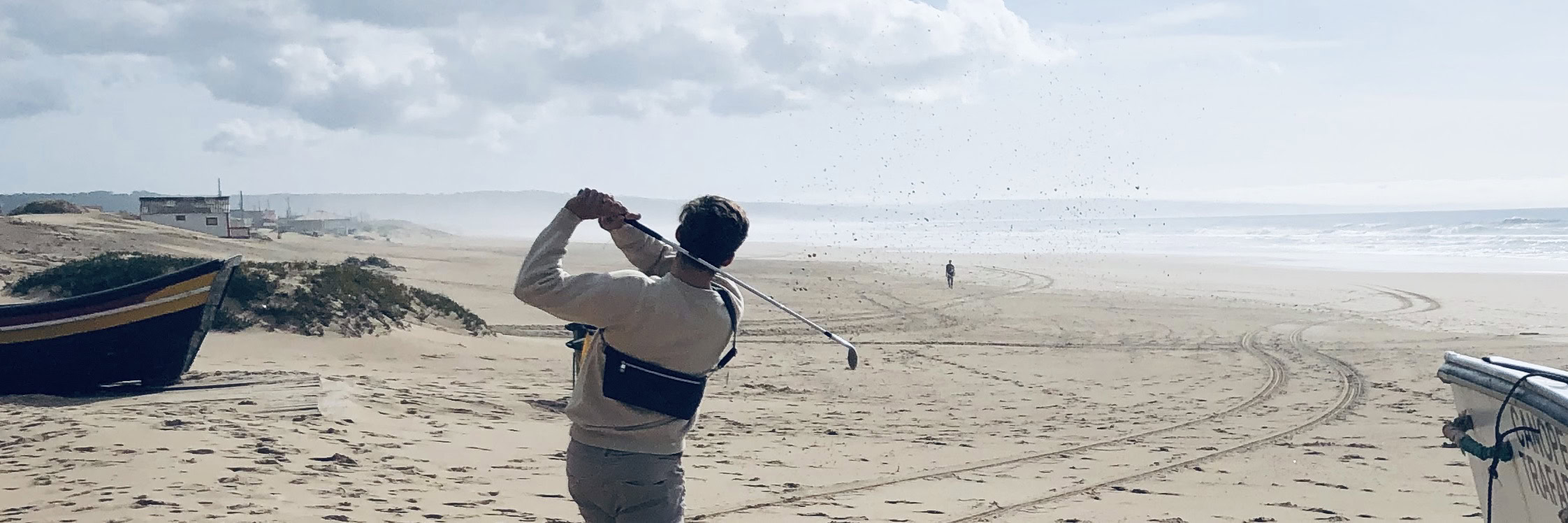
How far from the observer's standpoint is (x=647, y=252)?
3.31m

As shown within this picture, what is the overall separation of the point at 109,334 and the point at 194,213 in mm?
44812

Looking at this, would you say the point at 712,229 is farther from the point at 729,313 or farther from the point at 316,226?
the point at 316,226

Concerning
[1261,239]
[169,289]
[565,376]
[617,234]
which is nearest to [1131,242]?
[1261,239]

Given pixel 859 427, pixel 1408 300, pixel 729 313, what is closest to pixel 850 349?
pixel 729 313

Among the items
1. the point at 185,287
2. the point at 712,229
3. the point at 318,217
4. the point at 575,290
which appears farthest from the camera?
the point at 318,217

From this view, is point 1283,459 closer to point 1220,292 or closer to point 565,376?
point 565,376

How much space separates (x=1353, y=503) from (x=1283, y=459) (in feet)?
5.31

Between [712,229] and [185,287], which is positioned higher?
[712,229]

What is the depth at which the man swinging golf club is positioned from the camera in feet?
9.66

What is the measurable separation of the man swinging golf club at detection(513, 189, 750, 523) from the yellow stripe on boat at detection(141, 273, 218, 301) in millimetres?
7540

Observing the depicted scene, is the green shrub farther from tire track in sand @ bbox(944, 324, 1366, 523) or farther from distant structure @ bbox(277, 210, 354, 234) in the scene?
tire track in sand @ bbox(944, 324, 1366, 523)

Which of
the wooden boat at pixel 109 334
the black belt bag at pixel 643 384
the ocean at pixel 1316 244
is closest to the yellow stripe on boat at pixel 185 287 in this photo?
the wooden boat at pixel 109 334

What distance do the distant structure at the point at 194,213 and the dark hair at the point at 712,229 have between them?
166 ft

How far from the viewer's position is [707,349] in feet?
10.1
